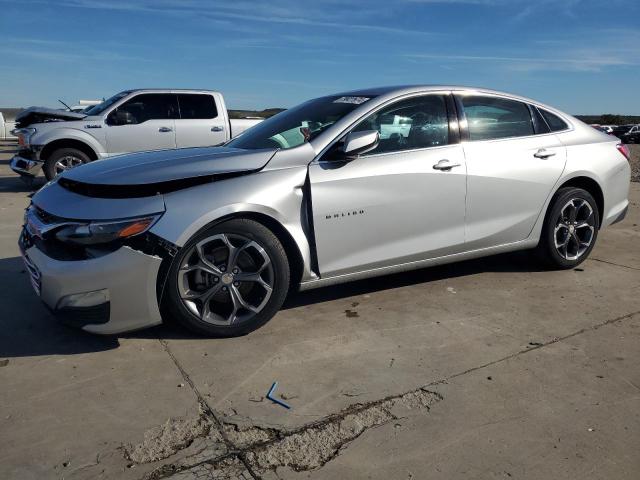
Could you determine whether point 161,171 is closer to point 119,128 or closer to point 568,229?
point 568,229

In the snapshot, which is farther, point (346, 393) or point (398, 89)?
point (398, 89)

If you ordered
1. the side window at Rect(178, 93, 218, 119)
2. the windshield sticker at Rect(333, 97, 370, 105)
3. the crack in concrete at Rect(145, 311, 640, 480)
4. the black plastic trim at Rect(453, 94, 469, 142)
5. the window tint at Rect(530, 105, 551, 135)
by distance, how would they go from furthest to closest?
the side window at Rect(178, 93, 218, 119) → the window tint at Rect(530, 105, 551, 135) → the black plastic trim at Rect(453, 94, 469, 142) → the windshield sticker at Rect(333, 97, 370, 105) → the crack in concrete at Rect(145, 311, 640, 480)

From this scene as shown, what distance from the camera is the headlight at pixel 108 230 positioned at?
3096 millimetres

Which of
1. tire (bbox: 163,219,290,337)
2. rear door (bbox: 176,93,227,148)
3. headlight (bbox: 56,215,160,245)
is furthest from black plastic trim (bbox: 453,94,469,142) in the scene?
rear door (bbox: 176,93,227,148)

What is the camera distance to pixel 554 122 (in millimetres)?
4828

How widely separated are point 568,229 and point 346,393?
2942mm

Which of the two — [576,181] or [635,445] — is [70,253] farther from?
[576,181]

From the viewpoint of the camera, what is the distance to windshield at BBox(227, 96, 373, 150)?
3965mm

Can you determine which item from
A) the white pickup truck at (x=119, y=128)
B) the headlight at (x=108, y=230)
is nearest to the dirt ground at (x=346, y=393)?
the headlight at (x=108, y=230)

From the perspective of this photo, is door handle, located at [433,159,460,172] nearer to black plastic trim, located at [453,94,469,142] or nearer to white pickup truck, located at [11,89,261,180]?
black plastic trim, located at [453,94,469,142]

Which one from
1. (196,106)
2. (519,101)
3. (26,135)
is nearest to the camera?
(519,101)

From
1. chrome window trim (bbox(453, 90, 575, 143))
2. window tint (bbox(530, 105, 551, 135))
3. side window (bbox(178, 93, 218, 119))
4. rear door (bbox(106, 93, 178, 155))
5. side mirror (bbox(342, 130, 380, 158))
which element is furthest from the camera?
side window (bbox(178, 93, 218, 119))

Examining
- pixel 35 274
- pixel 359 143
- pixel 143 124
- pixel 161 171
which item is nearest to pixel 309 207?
pixel 359 143

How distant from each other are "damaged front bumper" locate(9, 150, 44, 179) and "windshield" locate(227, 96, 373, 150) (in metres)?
6.52
